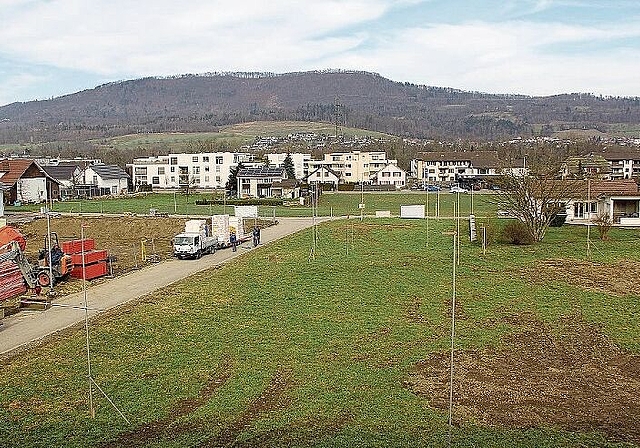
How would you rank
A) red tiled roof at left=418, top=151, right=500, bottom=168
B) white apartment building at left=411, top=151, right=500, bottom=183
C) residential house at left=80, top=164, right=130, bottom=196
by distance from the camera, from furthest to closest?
1. red tiled roof at left=418, top=151, right=500, bottom=168
2. white apartment building at left=411, top=151, right=500, bottom=183
3. residential house at left=80, top=164, right=130, bottom=196

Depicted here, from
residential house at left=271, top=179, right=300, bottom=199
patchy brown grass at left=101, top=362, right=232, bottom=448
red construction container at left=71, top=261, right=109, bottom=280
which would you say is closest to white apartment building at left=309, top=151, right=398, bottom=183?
residential house at left=271, top=179, right=300, bottom=199

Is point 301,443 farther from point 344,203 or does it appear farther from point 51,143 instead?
point 51,143

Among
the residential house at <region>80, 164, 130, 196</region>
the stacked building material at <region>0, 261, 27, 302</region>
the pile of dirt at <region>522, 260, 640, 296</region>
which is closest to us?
the stacked building material at <region>0, 261, 27, 302</region>

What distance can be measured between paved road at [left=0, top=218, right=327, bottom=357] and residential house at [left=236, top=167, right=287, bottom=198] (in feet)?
109

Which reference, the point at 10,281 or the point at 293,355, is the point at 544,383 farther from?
the point at 10,281

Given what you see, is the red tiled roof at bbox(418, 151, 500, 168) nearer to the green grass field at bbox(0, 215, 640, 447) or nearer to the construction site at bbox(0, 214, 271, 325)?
the construction site at bbox(0, 214, 271, 325)

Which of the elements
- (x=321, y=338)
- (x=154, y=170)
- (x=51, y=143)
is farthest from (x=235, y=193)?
(x=51, y=143)

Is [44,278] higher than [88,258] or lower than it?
lower

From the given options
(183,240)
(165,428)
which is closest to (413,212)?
(183,240)

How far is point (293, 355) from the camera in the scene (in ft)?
38.5

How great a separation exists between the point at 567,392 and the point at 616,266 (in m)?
11.7

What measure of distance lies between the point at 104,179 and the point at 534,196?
47818 mm

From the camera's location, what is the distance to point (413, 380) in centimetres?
1047

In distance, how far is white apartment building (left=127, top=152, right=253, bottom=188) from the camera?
255ft
